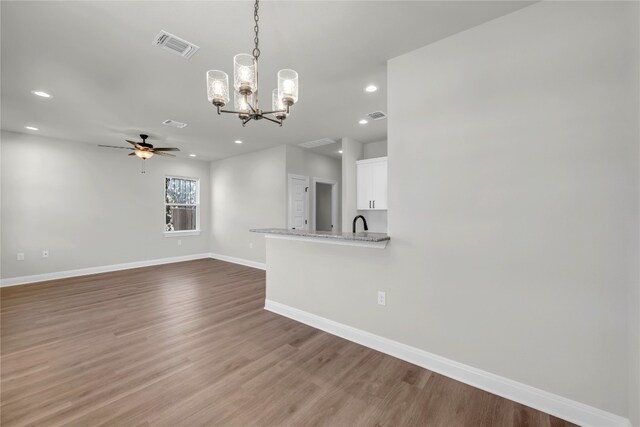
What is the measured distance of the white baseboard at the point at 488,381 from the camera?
62.2 inches

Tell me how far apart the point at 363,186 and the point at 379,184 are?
0.33m

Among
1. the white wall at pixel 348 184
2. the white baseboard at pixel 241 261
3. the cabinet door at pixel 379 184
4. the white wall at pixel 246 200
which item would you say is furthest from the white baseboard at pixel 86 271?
the cabinet door at pixel 379 184

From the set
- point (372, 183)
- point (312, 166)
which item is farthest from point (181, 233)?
point (372, 183)

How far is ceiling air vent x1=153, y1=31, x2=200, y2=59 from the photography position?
6.94 feet

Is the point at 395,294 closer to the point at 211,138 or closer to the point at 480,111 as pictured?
the point at 480,111

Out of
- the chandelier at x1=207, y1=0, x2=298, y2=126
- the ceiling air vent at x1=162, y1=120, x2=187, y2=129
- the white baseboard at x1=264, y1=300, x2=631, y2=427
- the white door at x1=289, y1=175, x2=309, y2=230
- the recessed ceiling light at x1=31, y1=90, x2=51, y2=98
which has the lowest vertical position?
the white baseboard at x1=264, y1=300, x2=631, y2=427

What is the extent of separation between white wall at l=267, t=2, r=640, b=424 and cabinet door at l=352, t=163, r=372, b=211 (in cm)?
250

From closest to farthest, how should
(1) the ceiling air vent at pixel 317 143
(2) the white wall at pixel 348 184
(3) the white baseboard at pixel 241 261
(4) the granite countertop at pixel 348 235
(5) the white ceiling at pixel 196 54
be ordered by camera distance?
(5) the white ceiling at pixel 196 54 → (4) the granite countertop at pixel 348 235 → (2) the white wall at pixel 348 184 → (1) the ceiling air vent at pixel 317 143 → (3) the white baseboard at pixel 241 261

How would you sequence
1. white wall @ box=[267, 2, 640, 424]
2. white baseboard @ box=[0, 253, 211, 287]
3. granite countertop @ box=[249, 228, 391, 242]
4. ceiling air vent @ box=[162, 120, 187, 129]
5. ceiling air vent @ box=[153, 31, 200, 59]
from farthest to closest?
white baseboard @ box=[0, 253, 211, 287] → ceiling air vent @ box=[162, 120, 187, 129] → granite countertop @ box=[249, 228, 391, 242] → ceiling air vent @ box=[153, 31, 200, 59] → white wall @ box=[267, 2, 640, 424]

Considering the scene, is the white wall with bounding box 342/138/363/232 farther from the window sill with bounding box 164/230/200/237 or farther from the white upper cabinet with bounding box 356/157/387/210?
the window sill with bounding box 164/230/200/237

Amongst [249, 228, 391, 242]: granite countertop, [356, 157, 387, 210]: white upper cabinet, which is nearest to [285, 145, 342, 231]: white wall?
[356, 157, 387, 210]: white upper cabinet

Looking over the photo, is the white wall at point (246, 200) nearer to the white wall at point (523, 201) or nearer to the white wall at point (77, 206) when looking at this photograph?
the white wall at point (77, 206)

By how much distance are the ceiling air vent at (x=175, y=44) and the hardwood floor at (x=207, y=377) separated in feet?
9.09

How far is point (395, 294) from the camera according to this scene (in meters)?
2.34
